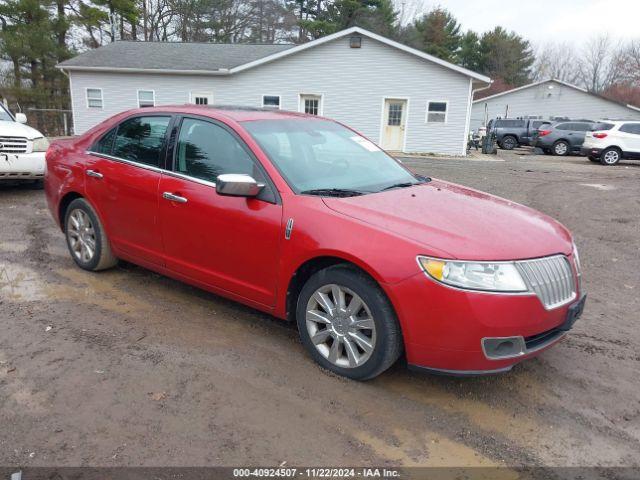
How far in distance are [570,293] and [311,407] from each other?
1726 mm

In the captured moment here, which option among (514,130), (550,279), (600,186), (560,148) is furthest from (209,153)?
(514,130)

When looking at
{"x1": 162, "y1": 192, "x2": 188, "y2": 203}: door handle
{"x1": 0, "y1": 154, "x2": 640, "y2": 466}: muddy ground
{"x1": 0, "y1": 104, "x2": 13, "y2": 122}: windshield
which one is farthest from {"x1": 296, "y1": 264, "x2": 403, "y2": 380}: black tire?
{"x1": 0, "y1": 104, "x2": 13, "y2": 122}: windshield

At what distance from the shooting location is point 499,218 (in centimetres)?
335

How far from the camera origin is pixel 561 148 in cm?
2414

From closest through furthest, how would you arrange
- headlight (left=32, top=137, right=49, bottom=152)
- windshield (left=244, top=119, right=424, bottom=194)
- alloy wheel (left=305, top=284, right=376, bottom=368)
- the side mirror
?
alloy wheel (left=305, top=284, right=376, bottom=368), the side mirror, windshield (left=244, top=119, right=424, bottom=194), headlight (left=32, top=137, right=49, bottom=152)

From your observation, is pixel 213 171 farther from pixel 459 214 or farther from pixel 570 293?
pixel 570 293

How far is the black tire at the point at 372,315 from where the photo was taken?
2.98 metres

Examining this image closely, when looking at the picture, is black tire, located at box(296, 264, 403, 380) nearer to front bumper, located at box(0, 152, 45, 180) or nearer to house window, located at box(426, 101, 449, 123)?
front bumper, located at box(0, 152, 45, 180)

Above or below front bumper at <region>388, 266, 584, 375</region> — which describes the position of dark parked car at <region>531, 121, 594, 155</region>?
above

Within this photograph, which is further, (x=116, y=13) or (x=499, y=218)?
(x=116, y=13)

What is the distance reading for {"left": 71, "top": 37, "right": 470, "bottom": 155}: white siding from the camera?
2086cm

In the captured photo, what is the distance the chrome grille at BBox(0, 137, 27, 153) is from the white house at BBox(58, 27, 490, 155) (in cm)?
→ 1389

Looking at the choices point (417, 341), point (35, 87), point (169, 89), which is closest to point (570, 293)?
point (417, 341)

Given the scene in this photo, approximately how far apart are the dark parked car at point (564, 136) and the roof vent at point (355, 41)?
1003cm
